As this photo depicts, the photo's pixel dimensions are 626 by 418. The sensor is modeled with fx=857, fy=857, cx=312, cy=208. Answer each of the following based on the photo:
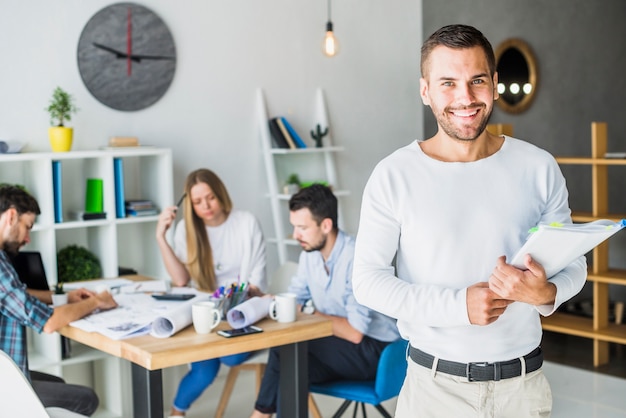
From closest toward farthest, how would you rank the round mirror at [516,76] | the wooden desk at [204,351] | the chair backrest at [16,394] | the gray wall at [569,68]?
the chair backrest at [16,394] < the wooden desk at [204,351] < the gray wall at [569,68] < the round mirror at [516,76]

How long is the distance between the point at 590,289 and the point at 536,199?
6.30 m

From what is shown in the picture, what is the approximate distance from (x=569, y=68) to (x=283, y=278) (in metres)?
4.34

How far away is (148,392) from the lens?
9.23 feet

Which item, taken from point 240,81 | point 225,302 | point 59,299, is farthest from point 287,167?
point 225,302

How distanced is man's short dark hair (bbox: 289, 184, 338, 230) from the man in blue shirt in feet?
2.84

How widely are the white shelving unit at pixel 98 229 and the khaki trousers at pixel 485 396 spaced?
2.67m

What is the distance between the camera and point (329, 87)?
562 centimetres

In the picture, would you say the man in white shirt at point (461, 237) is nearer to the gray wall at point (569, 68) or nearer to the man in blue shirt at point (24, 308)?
the man in blue shirt at point (24, 308)

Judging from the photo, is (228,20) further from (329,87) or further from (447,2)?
(447,2)

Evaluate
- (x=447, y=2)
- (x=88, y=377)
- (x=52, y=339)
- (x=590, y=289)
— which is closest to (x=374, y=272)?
(x=52, y=339)

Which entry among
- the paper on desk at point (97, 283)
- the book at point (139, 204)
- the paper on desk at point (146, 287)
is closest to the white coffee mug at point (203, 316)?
the paper on desk at point (146, 287)

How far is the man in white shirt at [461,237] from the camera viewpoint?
175 centimetres

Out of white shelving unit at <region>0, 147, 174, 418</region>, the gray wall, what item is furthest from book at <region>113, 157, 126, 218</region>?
the gray wall

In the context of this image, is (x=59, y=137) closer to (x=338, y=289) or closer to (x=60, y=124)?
(x=60, y=124)
